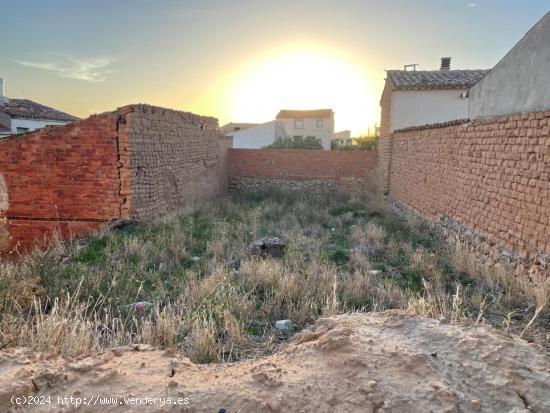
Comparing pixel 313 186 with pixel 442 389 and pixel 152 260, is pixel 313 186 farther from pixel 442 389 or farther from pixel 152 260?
pixel 442 389

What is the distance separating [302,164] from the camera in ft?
55.4

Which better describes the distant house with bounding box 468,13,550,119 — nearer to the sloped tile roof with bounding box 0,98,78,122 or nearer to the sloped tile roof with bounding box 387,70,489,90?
the sloped tile roof with bounding box 387,70,489,90

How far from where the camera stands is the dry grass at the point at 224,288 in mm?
3450

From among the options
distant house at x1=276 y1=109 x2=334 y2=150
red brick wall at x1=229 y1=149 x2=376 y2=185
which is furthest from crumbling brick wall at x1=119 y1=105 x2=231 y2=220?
distant house at x1=276 y1=109 x2=334 y2=150

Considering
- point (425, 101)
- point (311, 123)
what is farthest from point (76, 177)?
point (311, 123)

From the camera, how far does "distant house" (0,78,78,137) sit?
70.6 feet

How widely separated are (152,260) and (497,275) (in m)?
5.31

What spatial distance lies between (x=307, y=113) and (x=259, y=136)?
44.5 ft

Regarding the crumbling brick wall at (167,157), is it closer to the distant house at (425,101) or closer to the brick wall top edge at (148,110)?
the brick wall top edge at (148,110)

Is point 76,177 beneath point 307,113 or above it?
beneath

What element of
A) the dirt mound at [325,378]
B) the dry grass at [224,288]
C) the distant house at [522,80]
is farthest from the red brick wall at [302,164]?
the dirt mound at [325,378]

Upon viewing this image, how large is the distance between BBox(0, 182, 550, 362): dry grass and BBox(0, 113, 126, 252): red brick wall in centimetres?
102

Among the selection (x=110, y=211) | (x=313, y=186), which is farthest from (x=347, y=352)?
(x=313, y=186)

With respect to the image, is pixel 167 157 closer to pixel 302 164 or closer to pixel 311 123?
pixel 302 164
